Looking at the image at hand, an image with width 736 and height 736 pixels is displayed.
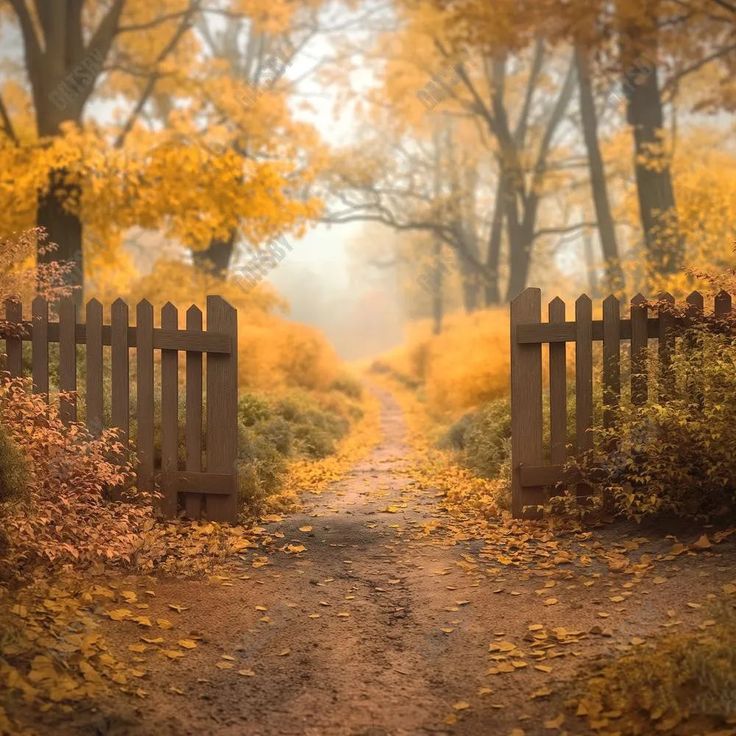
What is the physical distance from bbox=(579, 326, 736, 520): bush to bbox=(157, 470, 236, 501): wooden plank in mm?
2909

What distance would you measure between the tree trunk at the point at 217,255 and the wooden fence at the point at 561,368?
1247cm

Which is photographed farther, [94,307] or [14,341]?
[14,341]

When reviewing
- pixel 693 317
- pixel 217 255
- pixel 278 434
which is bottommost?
pixel 278 434

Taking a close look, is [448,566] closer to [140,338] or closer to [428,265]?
[140,338]

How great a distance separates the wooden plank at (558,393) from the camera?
22.2 ft

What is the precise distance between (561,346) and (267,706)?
12.9 feet

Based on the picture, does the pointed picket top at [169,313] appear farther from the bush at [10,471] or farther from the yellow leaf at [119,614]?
the yellow leaf at [119,614]

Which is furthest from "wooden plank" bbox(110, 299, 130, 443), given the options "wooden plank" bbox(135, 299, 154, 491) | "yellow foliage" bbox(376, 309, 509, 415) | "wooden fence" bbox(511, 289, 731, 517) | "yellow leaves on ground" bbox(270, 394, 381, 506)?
"yellow foliage" bbox(376, 309, 509, 415)

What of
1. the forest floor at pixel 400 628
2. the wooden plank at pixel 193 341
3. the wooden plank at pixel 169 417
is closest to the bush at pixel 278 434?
the wooden plank at pixel 169 417

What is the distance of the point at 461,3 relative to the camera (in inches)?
652

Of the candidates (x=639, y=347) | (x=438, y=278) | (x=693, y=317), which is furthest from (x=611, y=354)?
(x=438, y=278)

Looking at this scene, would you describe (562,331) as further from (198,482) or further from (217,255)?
(217,255)

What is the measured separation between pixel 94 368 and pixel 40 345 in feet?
1.81

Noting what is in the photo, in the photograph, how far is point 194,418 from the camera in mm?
6789
